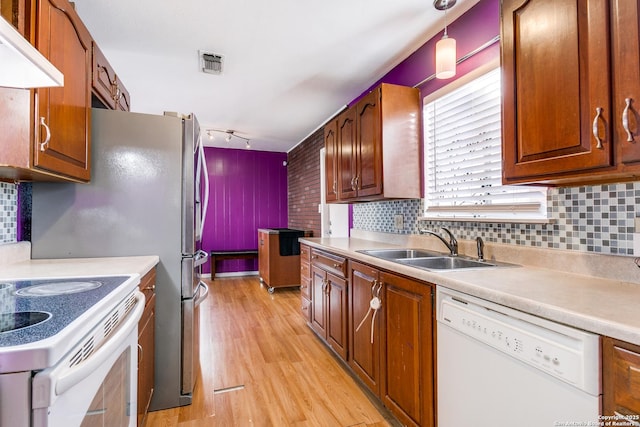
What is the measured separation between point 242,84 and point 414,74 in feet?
5.35

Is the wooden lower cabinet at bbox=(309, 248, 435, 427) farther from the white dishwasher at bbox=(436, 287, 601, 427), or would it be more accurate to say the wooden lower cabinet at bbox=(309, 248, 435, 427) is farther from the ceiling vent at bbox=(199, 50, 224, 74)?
the ceiling vent at bbox=(199, 50, 224, 74)

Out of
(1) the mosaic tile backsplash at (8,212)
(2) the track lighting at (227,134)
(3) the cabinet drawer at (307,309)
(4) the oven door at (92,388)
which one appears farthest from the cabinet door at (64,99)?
(2) the track lighting at (227,134)

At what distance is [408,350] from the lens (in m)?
1.56

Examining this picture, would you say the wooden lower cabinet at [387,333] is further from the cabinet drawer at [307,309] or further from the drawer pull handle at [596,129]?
the drawer pull handle at [596,129]

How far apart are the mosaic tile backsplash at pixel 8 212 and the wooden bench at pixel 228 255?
3874 millimetres

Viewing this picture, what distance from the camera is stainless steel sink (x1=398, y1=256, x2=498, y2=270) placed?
5.77 feet

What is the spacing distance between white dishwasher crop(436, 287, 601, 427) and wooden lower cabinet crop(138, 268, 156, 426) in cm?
141

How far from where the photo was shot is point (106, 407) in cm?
94

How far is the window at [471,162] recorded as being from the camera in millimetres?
1728

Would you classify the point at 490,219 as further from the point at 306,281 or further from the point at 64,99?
the point at 64,99

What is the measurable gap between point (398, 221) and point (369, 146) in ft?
2.34

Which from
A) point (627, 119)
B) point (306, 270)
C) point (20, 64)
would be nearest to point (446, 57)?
point (627, 119)

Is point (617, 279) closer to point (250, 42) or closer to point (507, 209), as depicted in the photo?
point (507, 209)

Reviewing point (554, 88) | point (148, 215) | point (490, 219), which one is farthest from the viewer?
point (148, 215)
